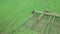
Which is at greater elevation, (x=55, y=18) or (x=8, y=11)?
(x=8, y=11)

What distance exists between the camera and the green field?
2374 millimetres

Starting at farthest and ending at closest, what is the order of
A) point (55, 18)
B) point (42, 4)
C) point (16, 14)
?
point (42, 4) → point (16, 14) → point (55, 18)

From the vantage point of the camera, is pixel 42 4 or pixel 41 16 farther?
pixel 42 4

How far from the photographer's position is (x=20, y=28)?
239 centimetres

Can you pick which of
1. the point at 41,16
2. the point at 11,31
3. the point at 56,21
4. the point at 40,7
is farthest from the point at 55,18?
the point at 11,31

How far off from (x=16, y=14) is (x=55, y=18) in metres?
0.73

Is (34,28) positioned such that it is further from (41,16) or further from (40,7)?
(40,7)

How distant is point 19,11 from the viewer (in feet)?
9.00

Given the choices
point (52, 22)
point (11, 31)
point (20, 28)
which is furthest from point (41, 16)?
point (11, 31)

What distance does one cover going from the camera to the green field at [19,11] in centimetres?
237

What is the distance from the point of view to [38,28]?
2371 mm

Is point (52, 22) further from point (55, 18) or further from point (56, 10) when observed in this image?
point (56, 10)

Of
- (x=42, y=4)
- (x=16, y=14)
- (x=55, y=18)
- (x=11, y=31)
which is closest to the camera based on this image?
(x=11, y=31)

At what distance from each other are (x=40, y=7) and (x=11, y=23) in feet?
2.19
